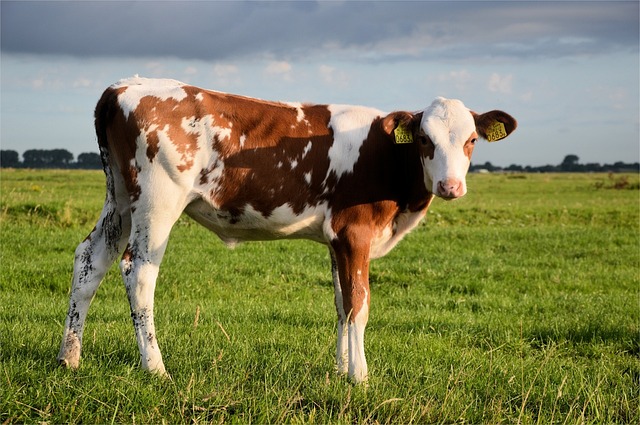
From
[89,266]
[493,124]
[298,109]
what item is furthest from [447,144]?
Answer: [89,266]

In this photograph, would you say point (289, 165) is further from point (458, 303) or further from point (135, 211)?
point (458, 303)

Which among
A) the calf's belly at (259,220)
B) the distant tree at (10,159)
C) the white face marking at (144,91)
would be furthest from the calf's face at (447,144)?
the distant tree at (10,159)

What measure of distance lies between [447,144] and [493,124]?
0.90 meters

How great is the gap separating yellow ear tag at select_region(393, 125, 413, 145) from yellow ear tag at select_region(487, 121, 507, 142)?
990 millimetres

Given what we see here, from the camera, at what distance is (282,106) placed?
275 inches

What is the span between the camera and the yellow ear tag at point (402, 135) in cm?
669

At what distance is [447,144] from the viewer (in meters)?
6.60

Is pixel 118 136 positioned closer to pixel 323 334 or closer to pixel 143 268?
pixel 143 268

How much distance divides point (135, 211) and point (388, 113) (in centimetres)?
264

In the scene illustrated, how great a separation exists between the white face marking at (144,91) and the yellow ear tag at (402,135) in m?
2.02

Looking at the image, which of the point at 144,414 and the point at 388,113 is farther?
the point at 388,113

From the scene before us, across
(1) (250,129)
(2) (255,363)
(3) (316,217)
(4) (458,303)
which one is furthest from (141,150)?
(4) (458,303)

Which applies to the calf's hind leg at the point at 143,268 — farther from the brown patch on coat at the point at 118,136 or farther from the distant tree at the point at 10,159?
the distant tree at the point at 10,159

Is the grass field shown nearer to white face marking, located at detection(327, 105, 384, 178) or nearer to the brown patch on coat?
the brown patch on coat
